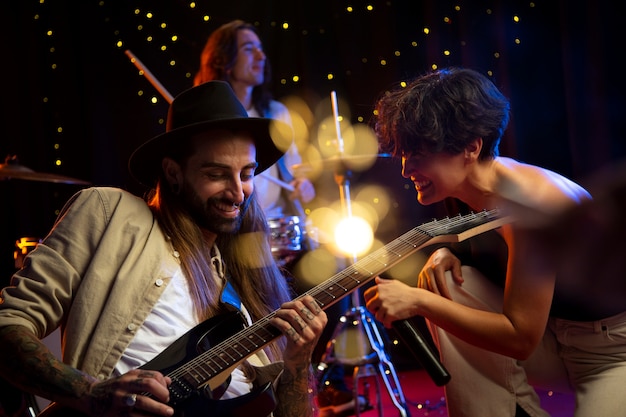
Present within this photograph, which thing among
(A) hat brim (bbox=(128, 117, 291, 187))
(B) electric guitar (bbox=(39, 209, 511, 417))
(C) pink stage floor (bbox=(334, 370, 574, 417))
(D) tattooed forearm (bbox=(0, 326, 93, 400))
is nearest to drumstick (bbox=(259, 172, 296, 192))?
(C) pink stage floor (bbox=(334, 370, 574, 417))

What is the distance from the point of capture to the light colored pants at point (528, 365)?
2.31 metres

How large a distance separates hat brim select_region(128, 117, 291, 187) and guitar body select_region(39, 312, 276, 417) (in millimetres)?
650

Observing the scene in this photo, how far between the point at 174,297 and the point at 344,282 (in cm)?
54

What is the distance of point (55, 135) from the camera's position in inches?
225

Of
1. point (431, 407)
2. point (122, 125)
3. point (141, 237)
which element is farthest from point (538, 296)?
point (122, 125)

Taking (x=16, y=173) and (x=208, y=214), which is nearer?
(x=208, y=214)

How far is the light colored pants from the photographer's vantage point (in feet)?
7.58

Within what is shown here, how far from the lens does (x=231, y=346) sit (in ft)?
6.33

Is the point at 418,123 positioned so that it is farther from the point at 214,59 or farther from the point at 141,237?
the point at 214,59

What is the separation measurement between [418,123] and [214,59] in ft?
Result: 9.46

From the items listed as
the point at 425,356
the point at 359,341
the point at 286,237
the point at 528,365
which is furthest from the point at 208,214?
the point at 359,341

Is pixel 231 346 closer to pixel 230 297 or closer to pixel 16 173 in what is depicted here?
pixel 230 297

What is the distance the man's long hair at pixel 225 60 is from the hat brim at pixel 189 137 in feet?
7.83

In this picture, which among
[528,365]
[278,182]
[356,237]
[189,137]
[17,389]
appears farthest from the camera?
[356,237]
